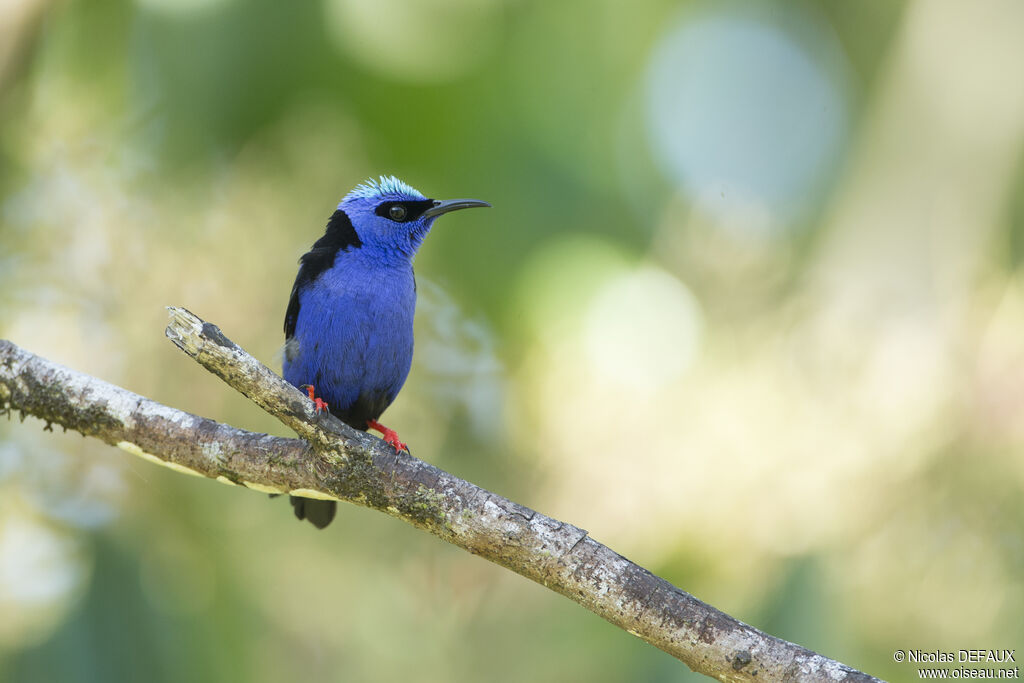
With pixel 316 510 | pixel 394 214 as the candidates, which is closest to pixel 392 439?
pixel 316 510

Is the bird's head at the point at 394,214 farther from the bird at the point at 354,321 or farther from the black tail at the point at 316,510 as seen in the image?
the black tail at the point at 316,510

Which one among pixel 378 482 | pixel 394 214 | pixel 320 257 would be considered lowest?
pixel 378 482

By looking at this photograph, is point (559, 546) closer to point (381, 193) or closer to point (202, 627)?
point (381, 193)

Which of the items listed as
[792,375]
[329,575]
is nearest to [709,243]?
[792,375]

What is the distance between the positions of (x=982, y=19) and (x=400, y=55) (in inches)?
196

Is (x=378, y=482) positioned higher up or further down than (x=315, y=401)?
further down

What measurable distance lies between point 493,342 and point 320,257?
2760 mm

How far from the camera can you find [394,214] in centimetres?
544

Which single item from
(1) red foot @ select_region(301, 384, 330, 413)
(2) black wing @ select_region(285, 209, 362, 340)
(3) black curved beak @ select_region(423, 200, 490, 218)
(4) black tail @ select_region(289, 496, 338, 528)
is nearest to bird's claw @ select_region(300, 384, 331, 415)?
(1) red foot @ select_region(301, 384, 330, 413)

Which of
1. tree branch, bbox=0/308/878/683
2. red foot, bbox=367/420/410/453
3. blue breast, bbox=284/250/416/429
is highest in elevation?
blue breast, bbox=284/250/416/429

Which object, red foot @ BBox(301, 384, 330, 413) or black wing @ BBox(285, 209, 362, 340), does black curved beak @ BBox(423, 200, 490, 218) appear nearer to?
black wing @ BBox(285, 209, 362, 340)

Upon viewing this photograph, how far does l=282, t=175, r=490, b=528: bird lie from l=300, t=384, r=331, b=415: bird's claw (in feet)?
0.08

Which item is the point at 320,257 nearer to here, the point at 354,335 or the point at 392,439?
the point at 354,335

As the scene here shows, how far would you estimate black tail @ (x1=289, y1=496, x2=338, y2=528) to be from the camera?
5.05 m
